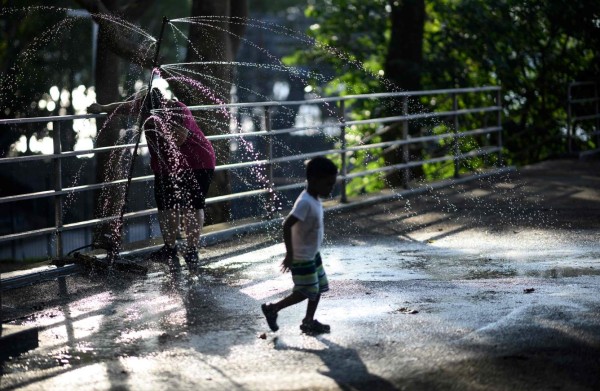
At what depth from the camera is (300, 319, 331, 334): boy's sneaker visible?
7.33m

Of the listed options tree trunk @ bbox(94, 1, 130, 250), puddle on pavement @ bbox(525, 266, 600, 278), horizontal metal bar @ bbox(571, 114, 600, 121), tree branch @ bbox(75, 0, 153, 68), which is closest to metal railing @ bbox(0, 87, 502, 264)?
tree trunk @ bbox(94, 1, 130, 250)

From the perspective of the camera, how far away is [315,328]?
734 cm

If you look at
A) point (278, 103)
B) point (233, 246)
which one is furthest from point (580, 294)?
point (278, 103)

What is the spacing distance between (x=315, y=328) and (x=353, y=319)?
0.46m

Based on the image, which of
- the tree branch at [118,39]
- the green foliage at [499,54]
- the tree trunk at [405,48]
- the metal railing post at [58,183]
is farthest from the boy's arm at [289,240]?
the green foliage at [499,54]

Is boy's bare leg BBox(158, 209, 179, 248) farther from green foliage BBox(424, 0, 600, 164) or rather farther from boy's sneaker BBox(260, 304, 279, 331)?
green foliage BBox(424, 0, 600, 164)

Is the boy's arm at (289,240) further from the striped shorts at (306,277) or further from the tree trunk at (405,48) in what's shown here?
the tree trunk at (405,48)

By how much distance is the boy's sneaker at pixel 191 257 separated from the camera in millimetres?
10469

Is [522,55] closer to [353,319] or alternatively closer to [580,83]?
[580,83]

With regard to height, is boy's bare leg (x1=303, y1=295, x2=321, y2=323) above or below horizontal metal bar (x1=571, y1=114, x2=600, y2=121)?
below

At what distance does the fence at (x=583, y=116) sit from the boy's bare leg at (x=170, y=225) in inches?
522

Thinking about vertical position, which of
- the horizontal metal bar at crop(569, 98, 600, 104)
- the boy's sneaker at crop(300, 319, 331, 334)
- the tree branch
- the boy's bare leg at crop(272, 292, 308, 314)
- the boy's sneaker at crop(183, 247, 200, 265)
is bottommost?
the boy's sneaker at crop(300, 319, 331, 334)

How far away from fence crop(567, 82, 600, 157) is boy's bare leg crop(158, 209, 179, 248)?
43.5 feet

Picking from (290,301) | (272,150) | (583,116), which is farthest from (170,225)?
(583,116)
